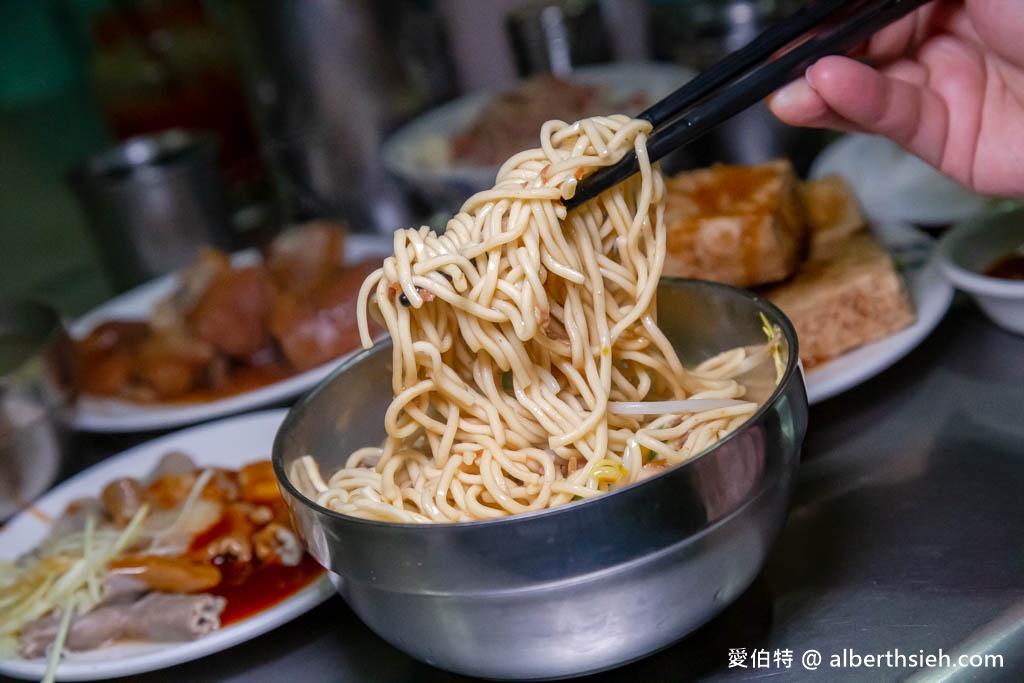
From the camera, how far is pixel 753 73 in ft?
4.28

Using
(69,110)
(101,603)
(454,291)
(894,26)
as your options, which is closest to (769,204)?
(894,26)

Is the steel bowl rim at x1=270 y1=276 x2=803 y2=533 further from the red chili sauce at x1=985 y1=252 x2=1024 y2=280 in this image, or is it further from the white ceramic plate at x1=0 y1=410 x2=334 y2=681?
the red chili sauce at x1=985 y1=252 x2=1024 y2=280

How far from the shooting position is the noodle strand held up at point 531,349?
4.05 ft

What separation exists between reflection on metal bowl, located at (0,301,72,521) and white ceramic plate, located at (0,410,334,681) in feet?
0.44

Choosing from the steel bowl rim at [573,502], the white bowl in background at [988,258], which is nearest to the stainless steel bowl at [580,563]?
the steel bowl rim at [573,502]

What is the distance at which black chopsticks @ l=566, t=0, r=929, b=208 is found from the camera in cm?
126

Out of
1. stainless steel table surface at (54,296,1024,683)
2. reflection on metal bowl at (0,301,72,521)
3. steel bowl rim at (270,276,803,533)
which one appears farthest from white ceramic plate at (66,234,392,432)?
stainless steel table surface at (54,296,1024,683)

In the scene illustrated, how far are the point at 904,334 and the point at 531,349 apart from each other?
0.79m

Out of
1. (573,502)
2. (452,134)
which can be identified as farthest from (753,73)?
(452,134)

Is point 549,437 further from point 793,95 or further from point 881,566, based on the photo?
point 793,95

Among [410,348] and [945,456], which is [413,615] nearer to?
[410,348]

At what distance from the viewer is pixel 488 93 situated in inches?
134

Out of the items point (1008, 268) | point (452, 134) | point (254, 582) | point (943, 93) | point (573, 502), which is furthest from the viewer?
point (452, 134)

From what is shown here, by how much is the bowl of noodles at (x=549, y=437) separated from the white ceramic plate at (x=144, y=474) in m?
0.21
